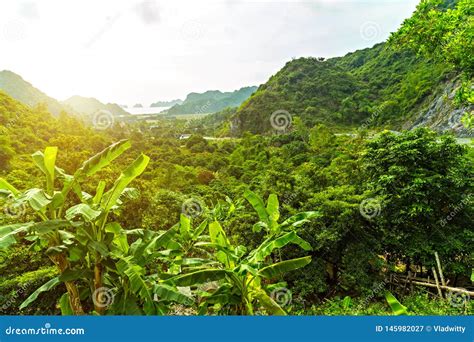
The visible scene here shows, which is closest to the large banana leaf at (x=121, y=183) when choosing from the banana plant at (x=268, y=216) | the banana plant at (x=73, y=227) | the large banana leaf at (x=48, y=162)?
the banana plant at (x=73, y=227)

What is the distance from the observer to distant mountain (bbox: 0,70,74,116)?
4172 centimetres

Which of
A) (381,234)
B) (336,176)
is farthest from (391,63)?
A: (381,234)

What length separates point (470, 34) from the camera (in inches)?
180

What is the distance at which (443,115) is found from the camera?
18297 mm

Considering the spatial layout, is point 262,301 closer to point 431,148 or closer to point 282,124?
point 431,148

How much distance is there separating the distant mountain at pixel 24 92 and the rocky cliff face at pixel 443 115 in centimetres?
3954

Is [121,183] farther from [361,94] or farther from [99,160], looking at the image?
[361,94]

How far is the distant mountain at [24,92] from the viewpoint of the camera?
1642 inches

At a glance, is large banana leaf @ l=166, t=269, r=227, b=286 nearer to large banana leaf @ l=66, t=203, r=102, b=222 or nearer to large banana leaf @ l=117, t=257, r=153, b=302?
large banana leaf @ l=117, t=257, r=153, b=302

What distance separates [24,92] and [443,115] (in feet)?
158

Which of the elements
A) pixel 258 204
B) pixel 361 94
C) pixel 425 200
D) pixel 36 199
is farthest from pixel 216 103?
pixel 36 199

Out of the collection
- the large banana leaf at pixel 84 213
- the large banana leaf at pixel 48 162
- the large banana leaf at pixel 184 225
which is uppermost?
the large banana leaf at pixel 48 162

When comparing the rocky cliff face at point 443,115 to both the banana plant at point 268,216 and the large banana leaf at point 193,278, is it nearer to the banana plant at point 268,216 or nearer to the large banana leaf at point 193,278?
the banana plant at point 268,216

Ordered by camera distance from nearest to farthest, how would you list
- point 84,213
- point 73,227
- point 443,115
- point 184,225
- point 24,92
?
point 84,213
point 73,227
point 184,225
point 443,115
point 24,92
